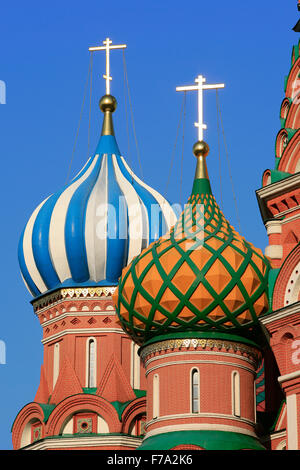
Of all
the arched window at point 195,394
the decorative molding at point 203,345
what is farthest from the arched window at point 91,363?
the arched window at point 195,394

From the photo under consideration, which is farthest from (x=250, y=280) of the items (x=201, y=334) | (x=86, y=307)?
(x=86, y=307)

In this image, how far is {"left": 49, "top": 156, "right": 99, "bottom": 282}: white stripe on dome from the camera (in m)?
30.4

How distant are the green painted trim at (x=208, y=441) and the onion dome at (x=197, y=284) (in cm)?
158

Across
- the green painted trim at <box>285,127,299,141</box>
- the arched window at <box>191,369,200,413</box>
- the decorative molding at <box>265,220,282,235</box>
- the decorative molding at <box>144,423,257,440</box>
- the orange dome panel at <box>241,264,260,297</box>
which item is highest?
the green painted trim at <box>285,127,299,141</box>

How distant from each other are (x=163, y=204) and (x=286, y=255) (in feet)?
22.8

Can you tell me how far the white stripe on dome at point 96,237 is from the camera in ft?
99.3

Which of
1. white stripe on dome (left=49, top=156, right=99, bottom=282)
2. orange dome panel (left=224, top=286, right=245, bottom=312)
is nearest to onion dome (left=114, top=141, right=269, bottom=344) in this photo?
orange dome panel (left=224, top=286, right=245, bottom=312)

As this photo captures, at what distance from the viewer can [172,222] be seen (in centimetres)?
3083

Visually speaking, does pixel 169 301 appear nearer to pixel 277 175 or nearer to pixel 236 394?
pixel 236 394

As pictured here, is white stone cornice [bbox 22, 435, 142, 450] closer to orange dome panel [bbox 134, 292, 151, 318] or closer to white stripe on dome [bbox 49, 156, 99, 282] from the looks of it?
white stripe on dome [bbox 49, 156, 99, 282]

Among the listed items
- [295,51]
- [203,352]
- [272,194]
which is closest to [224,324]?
[203,352]

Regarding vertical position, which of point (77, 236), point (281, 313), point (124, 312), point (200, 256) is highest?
point (77, 236)

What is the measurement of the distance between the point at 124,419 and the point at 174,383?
339 cm

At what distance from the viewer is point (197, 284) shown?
26.1 metres
